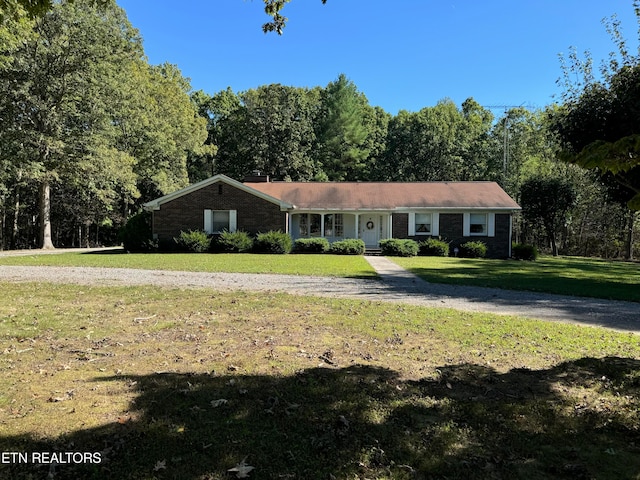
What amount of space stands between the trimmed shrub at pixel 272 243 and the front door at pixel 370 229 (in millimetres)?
6780

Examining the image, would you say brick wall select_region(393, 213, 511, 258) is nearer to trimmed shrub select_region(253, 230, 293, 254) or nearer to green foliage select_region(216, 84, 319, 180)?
trimmed shrub select_region(253, 230, 293, 254)

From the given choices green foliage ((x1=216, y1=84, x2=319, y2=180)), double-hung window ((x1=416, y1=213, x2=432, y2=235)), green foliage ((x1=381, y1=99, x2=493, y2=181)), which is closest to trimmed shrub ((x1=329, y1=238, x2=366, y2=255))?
double-hung window ((x1=416, y1=213, x2=432, y2=235))

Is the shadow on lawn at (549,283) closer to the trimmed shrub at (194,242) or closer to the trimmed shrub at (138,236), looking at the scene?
the trimmed shrub at (194,242)

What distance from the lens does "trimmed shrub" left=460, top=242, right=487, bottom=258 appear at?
82.2 ft

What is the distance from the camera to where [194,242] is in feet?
77.4

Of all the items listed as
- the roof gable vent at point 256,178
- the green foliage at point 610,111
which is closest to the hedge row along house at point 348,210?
the roof gable vent at point 256,178

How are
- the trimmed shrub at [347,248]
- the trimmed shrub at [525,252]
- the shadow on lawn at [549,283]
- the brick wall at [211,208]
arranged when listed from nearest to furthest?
the shadow on lawn at [549,283] < the trimmed shrub at [347,248] < the trimmed shrub at [525,252] < the brick wall at [211,208]

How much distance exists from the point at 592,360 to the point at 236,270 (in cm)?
1163

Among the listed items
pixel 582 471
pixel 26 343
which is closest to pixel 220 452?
pixel 582 471

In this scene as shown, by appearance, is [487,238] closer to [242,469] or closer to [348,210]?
[348,210]

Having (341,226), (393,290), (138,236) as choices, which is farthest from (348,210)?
(393,290)

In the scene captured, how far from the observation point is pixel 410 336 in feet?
20.0

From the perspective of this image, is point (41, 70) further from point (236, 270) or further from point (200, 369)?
point (200, 369)

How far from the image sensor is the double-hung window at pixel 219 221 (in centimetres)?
2528
